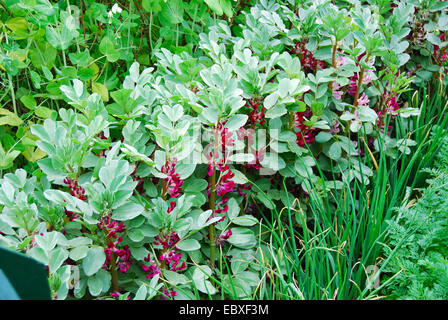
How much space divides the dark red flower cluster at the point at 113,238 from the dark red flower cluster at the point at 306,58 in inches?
34.3

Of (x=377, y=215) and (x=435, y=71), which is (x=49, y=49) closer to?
(x=377, y=215)

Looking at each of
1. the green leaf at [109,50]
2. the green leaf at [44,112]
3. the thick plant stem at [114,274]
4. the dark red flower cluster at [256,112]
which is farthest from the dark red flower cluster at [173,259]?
the green leaf at [109,50]

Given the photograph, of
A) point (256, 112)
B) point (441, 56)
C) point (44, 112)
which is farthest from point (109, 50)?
point (441, 56)

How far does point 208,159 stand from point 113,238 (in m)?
0.33

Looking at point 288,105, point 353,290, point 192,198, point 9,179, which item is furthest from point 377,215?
point 9,179

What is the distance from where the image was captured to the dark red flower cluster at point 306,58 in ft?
5.27

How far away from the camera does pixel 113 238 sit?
3.67 ft

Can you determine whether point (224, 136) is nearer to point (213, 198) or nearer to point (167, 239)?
point (213, 198)

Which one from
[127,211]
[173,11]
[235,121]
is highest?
[173,11]

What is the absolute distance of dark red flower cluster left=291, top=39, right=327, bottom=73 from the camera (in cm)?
161

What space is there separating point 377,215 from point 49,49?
3.98 ft

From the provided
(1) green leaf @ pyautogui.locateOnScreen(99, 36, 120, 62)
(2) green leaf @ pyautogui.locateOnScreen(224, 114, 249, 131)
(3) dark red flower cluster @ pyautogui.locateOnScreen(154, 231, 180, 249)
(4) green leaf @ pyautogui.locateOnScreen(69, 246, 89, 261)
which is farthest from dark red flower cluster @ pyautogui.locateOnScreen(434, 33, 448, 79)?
(4) green leaf @ pyautogui.locateOnScreen(69, 246, 89, 261)

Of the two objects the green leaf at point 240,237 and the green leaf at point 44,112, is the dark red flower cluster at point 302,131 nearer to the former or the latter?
the green leaf at point 240,237
